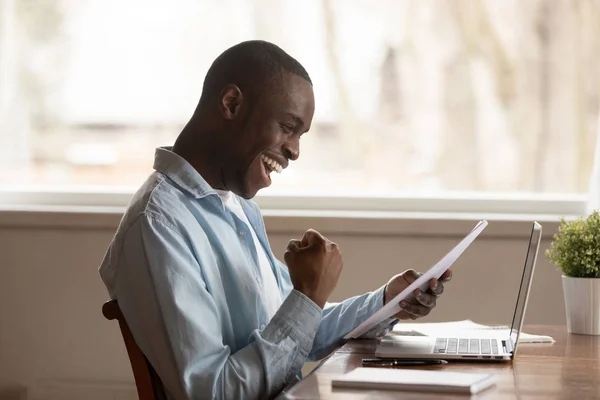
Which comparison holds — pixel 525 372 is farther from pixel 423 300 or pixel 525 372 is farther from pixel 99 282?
pixel 99 282

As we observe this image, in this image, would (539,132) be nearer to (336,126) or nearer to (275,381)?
(336,126)

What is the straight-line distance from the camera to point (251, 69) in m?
1.67

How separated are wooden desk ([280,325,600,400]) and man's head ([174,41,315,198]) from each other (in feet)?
1.25

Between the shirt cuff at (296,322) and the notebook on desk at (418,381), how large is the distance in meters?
0.14

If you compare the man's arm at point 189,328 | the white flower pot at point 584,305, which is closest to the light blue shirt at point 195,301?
the man's arm at point 189,328

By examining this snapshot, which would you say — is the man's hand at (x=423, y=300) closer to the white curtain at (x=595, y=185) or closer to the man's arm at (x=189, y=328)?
the man's arm at (x=189, y=328)

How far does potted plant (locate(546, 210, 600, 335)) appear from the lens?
2008 millimetres

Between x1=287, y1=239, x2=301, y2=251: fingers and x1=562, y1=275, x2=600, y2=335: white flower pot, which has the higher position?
x1=287, y1=239, x2=301, y2=251: fingers

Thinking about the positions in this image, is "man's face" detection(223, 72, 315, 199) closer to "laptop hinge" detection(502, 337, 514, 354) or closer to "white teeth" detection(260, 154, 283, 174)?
"white teeth" detection(260, 154, 283, 174)

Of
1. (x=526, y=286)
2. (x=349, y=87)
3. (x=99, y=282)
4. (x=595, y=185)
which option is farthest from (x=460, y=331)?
(x=99, y=282)

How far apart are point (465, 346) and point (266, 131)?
0.55m

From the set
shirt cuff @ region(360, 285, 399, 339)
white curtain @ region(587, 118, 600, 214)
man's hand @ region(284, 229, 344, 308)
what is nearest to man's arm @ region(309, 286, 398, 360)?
shirt cuff @ region(360, 285, 399, 339)

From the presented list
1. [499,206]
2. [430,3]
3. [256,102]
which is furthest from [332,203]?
[256,102]

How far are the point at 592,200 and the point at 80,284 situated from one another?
177 cm
